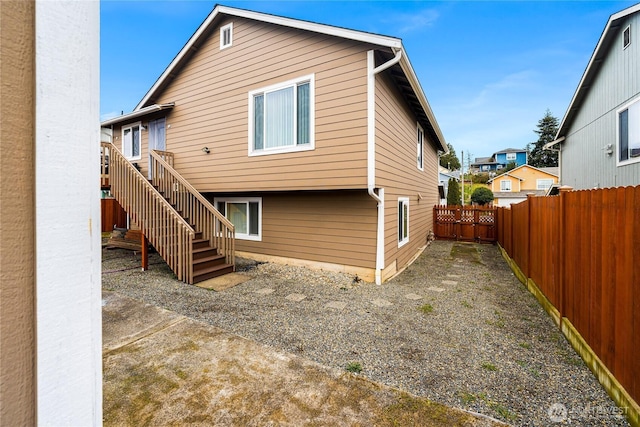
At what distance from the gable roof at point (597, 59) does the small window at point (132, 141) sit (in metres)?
14.6

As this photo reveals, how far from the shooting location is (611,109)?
8.06 meters

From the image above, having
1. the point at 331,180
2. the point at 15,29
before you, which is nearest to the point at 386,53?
the point at 331,180

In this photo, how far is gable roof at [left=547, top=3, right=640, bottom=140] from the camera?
23.6 ft

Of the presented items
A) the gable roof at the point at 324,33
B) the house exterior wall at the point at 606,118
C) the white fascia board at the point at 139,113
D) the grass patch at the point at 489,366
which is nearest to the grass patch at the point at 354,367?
the grass patch at the point at 489,366

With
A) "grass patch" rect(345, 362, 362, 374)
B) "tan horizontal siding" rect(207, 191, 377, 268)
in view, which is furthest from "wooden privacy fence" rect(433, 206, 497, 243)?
"grass patch" rect(345, 362, 362, 374)

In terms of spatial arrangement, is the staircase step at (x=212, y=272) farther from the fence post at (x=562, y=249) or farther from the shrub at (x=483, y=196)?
the shrub at (x=483, y=196)

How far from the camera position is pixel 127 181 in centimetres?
697

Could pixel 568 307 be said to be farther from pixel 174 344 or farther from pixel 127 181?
pixel 127 181

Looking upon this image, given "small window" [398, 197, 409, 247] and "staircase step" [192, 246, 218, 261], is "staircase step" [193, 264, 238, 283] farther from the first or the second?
"small window" [398, 197, 409, 247]

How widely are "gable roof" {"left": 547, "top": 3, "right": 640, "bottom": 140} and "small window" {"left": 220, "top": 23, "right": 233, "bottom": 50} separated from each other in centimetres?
996

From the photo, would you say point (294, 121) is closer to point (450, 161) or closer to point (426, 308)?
point (426, 308)

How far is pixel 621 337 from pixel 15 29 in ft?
13.6

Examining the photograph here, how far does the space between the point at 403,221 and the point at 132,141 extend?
1037cm

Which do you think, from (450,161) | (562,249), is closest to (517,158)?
(450,161)
